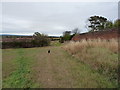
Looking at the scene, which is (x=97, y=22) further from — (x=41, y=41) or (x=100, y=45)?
(x=100, y=45)

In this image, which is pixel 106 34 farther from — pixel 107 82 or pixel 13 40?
pixel 13 40

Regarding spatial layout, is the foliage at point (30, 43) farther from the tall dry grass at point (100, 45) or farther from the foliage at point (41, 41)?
the tall dry grass at point (100, 45)

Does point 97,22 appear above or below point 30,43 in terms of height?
above

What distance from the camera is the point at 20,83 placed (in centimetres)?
290

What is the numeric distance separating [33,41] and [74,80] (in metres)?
19.4

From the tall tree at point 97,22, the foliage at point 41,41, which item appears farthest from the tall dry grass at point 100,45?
the tall tree at point 97,22

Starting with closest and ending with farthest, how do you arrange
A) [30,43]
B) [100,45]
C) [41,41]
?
[100,45] < [30,43] < [41,41]

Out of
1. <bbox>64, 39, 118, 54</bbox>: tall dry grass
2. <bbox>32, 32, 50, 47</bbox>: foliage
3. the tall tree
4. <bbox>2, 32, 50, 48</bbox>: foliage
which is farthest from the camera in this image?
the tall tree

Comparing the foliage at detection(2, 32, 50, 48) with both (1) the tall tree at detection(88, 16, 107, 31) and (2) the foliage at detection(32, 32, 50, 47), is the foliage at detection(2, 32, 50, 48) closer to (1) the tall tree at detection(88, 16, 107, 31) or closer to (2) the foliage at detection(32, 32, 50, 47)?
(2) the foliage at detection(32, 32, 50, 47)

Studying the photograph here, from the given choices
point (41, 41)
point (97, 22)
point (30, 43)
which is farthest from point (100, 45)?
point (97, 22)

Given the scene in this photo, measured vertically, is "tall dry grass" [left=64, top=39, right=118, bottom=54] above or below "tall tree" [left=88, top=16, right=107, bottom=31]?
below

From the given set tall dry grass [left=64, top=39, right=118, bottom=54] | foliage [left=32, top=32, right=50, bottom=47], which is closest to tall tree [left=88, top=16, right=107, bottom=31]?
foliage [left=32, top=32, right=50, bottom=47]

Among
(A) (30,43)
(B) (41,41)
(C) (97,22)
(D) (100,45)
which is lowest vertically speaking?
(D) (100,45)

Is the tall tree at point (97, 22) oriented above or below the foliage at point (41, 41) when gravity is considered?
above
